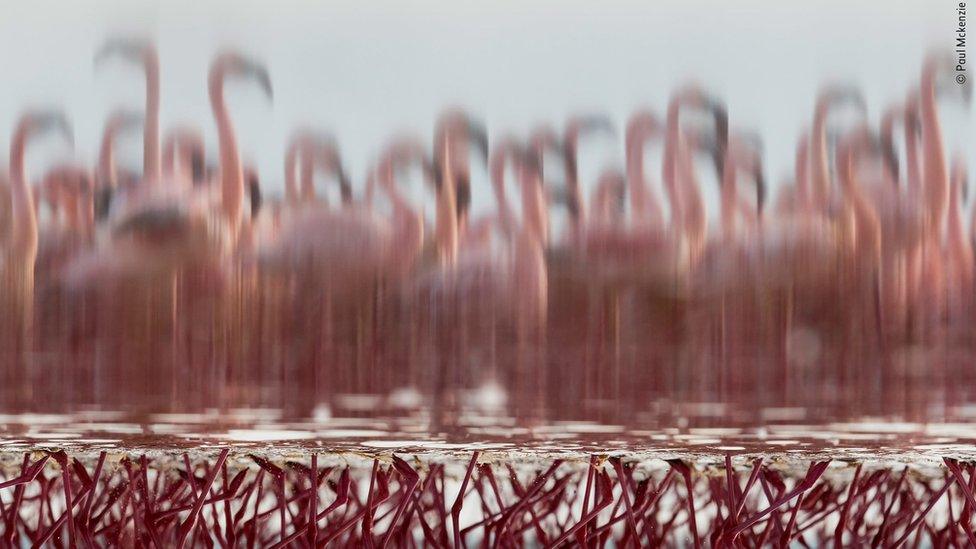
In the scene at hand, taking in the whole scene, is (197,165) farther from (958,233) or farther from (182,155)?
(958,233)

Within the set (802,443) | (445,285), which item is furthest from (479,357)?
(802,443)

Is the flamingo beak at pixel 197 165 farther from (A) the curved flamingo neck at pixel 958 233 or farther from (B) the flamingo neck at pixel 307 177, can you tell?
(A) the curved flamingo neck at pixel 958 233

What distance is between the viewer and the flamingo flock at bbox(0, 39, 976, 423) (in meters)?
0.15

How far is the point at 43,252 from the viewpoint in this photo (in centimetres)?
15

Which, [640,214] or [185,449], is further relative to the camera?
[185,449]

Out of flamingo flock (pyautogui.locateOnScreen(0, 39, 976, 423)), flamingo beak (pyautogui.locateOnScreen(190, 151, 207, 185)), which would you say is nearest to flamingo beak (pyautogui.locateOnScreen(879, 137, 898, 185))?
flamingo flock (pyautogui.locateOnScreen(0, 39, 976, 423))

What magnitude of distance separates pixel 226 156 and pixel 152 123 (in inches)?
0.5

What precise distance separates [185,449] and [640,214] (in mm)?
179

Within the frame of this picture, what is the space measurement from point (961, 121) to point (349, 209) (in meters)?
0.10

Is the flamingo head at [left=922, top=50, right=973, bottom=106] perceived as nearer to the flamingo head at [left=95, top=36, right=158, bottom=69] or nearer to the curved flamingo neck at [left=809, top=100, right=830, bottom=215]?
the curved flamingo neck at [left=809, top=100, right=830, bottom=215]

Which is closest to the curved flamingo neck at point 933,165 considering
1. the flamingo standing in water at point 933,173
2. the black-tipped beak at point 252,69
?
the flamingo standing in water at point 933,173

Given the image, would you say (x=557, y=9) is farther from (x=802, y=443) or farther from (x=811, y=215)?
(x=802, y=443)

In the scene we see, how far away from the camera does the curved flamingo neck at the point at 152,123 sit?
0.14 metres

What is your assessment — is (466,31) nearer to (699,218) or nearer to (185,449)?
(699,218)
